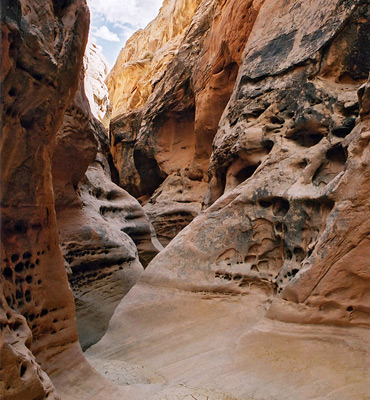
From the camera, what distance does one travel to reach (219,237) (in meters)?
4.47

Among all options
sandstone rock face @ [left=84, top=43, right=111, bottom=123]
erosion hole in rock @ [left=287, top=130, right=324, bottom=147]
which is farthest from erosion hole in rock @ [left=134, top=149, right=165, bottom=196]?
erosion hole in rock @ [left=287, top=130, right=324, bottom=147]

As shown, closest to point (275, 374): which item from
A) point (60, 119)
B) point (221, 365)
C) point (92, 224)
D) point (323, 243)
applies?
point (221, 365)

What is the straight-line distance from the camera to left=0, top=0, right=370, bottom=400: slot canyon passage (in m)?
2.33

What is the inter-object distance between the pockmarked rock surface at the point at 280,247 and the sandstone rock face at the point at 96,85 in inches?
454

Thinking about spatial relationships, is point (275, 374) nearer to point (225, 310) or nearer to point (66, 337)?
point (225, 310)

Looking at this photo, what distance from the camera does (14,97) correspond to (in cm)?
209

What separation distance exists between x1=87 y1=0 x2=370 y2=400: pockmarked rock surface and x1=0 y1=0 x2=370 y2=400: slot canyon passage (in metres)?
0.02

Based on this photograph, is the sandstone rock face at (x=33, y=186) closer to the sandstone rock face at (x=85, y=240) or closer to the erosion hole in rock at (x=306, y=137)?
the sandstone rock face at (x=85, y=240)

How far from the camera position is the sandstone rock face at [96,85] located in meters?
16.8

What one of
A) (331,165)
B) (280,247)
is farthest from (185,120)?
(280,247)

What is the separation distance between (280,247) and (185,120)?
24.4 ft

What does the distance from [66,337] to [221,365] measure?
4.29 feet

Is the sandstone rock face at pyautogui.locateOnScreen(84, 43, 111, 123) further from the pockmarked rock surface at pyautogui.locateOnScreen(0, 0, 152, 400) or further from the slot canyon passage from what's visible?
the pockmarked rock surface at pyautogui.locateOnScreen(0, 0, 152, 400)

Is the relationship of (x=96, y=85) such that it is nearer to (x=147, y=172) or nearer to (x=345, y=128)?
(x=147, y=172)
